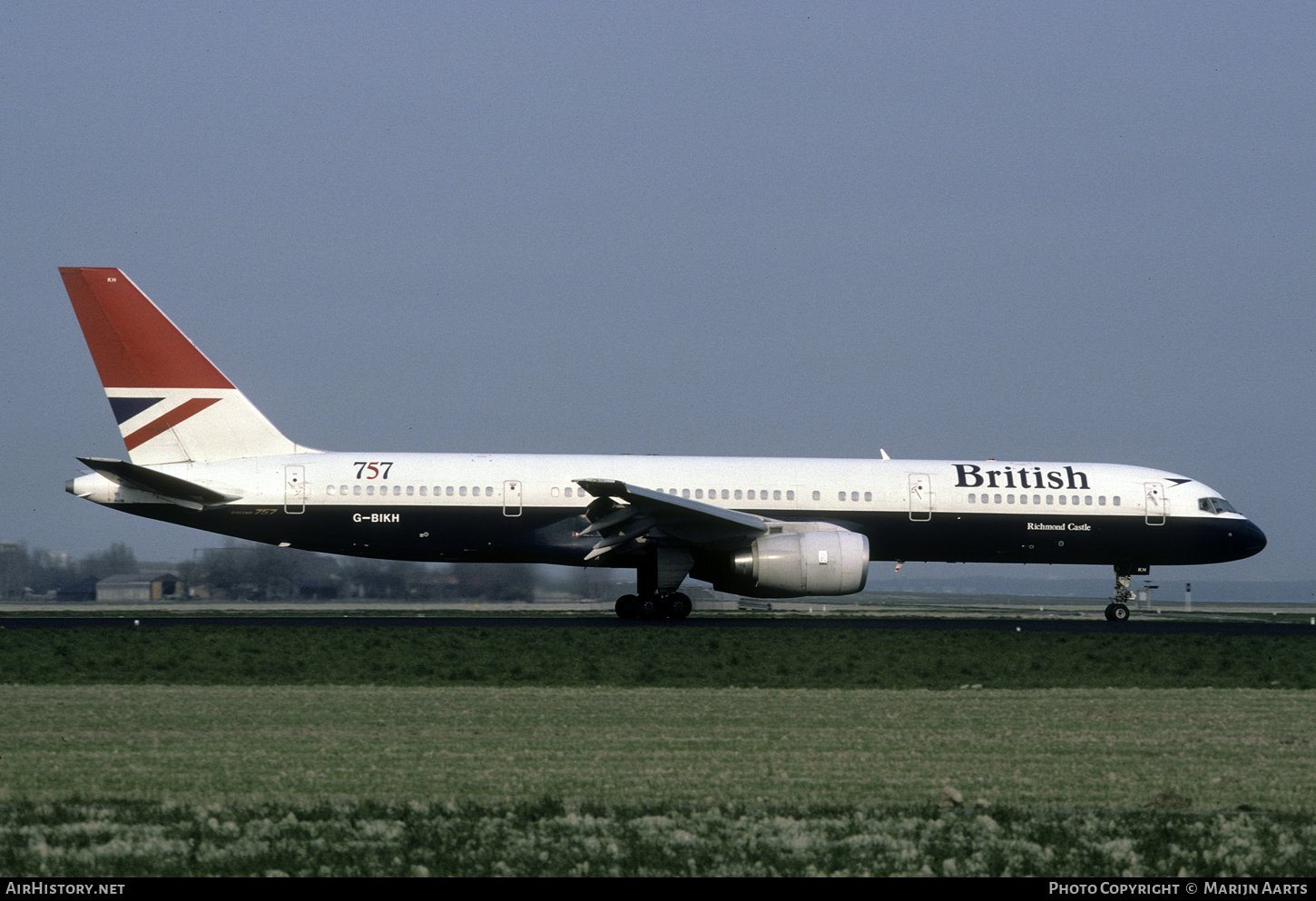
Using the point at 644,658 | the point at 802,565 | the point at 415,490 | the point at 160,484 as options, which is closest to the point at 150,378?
the point at 160,484

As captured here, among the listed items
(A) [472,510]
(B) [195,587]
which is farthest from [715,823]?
(B) [195,587]

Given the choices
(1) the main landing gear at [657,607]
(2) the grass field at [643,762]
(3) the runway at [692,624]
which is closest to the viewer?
(2) the grass field at [643,762]

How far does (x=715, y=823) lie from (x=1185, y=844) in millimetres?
2202

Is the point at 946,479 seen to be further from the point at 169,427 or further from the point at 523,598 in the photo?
the point at 169,427

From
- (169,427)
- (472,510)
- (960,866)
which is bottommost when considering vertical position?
(960,866)

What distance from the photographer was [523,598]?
109 feet

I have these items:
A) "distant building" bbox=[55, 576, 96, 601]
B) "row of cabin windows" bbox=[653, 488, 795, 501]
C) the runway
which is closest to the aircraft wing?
"row of cabin windows" bbox=[653, 488, 795, 501]

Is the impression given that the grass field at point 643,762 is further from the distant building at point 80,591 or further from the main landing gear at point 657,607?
the distant building at point 80,591

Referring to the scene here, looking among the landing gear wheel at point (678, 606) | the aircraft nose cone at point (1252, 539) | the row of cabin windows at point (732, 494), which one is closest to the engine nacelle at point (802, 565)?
the landing gear wheel at point (678, 606)

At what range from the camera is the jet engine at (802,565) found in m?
22.6

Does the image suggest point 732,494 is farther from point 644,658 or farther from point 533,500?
point 644,658

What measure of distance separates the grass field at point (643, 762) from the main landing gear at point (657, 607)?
7.33 meters

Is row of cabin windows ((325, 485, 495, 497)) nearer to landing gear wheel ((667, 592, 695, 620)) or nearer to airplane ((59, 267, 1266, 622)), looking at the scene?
airplane ((59, 267, 1266, 622))

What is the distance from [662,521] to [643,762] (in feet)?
48.4
